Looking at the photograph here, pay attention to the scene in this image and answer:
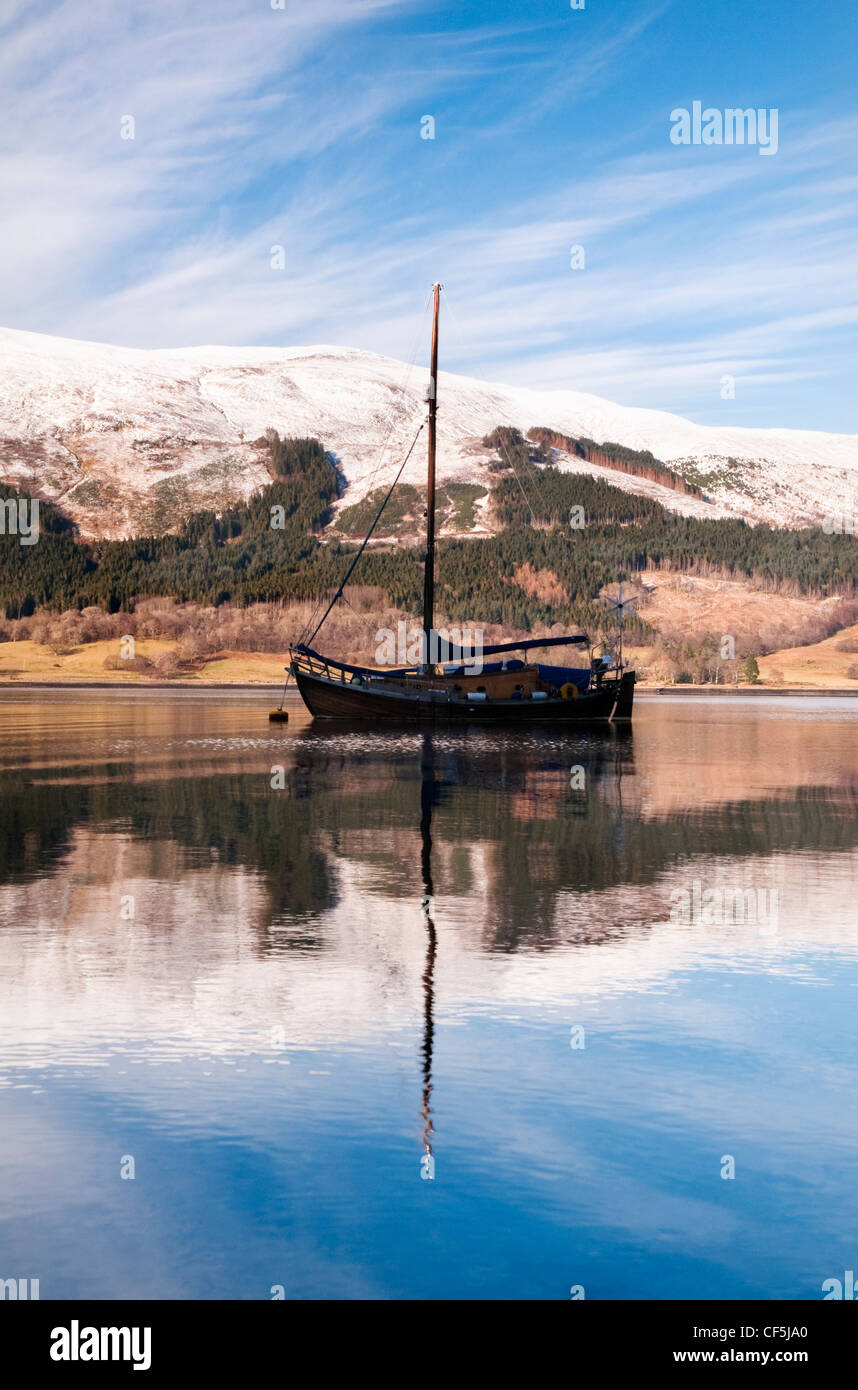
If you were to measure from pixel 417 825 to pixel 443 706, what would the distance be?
215 feet

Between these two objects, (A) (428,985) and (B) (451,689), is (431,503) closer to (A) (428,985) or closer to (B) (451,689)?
(B) (451,689)

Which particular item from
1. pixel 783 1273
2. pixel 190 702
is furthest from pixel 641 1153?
pixel 190 702

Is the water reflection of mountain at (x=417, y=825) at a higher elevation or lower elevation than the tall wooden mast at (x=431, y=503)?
lower

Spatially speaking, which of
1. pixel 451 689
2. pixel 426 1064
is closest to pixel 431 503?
pixel 451 689

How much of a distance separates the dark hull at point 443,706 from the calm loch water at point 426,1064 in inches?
2672

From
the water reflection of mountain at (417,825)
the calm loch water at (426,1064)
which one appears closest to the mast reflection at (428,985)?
the calm loch water at (426,1064)

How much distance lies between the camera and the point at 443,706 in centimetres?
10288

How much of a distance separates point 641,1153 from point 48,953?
1078cm

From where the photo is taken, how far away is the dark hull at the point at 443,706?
103 m

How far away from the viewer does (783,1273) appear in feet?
34.4

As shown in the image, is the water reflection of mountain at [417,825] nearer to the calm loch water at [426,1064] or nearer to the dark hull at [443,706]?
the calm loch water at [426,1064]

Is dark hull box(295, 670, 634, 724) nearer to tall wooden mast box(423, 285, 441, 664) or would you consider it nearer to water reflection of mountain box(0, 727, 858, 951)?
tall wooden mast box(423, 285, 441, 664)
